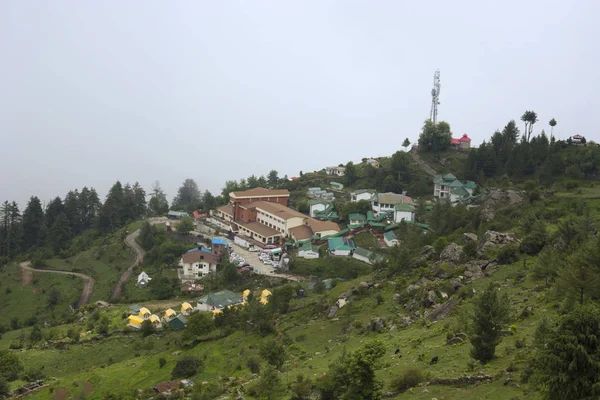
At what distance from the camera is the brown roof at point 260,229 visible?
60050mm

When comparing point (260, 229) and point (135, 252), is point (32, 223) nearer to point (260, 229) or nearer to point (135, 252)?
point (135, 252)

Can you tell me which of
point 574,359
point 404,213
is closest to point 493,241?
point 574,359

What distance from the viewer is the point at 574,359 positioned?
10.5m

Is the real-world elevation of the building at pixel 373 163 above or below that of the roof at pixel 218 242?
above

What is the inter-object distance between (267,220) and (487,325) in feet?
159

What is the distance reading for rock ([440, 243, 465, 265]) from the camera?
3247 centimetres

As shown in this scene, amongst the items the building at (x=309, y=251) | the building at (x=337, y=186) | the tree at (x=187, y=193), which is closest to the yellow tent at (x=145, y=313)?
the building at (x=309, y=251)

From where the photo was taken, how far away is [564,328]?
36.1 ft

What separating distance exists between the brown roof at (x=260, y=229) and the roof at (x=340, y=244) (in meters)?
8.39

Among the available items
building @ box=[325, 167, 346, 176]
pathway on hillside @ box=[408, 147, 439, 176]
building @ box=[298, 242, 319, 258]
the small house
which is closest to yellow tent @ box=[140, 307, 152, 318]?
the small house

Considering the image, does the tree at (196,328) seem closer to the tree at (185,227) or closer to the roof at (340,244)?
the roof at (340,244)

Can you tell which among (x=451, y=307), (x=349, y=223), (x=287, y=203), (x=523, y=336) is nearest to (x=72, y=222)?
(x=287, y=203)

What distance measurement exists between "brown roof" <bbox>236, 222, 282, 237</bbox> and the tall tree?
33.5m

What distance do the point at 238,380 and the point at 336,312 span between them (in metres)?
10.1
